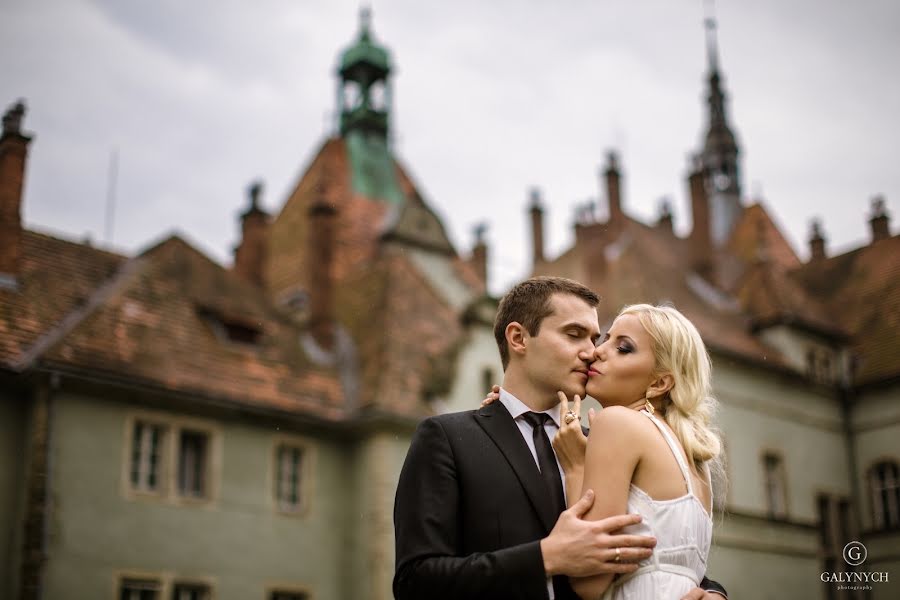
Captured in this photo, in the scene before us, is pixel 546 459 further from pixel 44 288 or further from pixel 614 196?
pixel 614 196

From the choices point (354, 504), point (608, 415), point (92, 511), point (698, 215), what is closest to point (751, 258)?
point (698, 215)

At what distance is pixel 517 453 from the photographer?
4453 mm

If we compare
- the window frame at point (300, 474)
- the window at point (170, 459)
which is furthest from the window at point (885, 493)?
the window at point (170, 459)

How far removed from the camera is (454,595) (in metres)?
3.98

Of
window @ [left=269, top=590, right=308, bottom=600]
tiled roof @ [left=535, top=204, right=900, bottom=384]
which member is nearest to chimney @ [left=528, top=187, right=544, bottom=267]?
tiled roof @ [left=535, top=204, right=900, bottom=384]

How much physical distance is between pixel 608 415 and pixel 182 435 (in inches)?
744

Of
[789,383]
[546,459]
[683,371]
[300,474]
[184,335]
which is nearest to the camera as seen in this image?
[546,459]

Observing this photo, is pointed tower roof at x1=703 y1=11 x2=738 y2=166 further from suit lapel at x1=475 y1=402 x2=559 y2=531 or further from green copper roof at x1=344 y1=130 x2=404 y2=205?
suit lapel at x1=475 y1=402 x2=559 y2=531

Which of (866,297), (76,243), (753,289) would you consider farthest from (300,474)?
(866,297)

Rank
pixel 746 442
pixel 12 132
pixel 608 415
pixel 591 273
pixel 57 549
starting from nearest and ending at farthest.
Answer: pixel 608 415
pixel 57 549
pixel 12 132
pixel 746 442
pixel 591 273

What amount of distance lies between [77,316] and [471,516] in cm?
1931

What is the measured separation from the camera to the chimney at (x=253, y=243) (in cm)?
3000

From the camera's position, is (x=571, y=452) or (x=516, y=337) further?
(x=516, y=337)

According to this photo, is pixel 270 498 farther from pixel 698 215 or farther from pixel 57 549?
pixel 698 215
